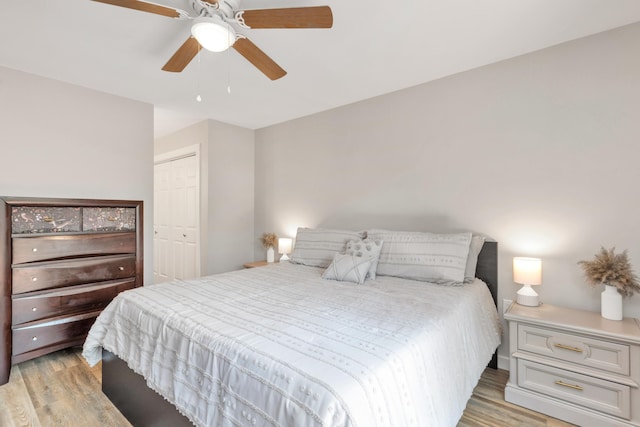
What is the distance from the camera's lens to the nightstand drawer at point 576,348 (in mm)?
1597

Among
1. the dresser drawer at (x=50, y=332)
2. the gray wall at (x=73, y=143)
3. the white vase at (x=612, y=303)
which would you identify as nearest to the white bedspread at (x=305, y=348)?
the white vase at (x=612, y=303)

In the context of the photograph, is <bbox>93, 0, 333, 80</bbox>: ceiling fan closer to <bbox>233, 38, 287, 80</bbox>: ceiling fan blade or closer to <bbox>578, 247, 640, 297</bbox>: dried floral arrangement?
<bbox>233, 38, 287, 80</bbox>: ceiling fan blade

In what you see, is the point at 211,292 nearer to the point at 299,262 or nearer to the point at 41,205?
the point at 299,262

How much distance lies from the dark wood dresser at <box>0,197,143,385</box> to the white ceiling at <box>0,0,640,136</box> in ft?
3.83

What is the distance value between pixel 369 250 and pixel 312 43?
162 centimetres

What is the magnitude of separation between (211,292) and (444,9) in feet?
7.39

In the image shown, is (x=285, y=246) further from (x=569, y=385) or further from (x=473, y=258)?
(x=569, y=385)

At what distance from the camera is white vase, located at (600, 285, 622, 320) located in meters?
1.77

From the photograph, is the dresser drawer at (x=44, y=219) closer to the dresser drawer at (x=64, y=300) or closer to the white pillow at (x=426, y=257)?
the dresser drawer at (x=64, y=300)

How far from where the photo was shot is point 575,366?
1708 millimetres

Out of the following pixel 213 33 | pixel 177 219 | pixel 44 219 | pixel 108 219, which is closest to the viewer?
pixel 213 33

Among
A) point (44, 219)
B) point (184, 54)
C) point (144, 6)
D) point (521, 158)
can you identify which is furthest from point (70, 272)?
point (521, 158)

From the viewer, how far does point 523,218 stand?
2219 millimetres

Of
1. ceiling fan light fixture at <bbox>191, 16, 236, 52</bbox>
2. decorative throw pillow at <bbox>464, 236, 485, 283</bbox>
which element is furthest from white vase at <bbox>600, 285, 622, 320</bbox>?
ceiling fan light fixture at <bbox>191, 16, 236, 52</bbox>
